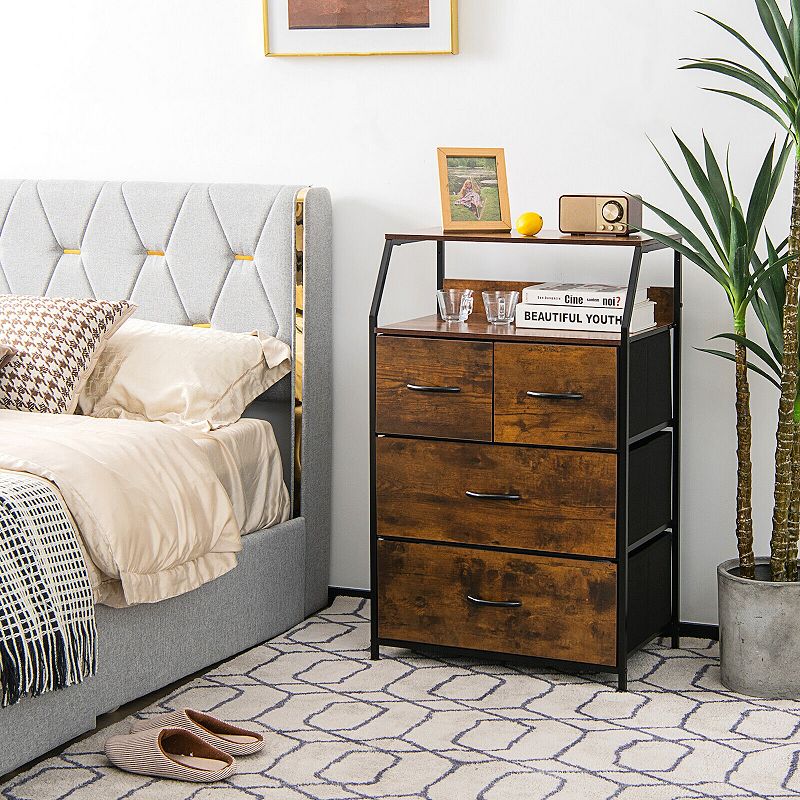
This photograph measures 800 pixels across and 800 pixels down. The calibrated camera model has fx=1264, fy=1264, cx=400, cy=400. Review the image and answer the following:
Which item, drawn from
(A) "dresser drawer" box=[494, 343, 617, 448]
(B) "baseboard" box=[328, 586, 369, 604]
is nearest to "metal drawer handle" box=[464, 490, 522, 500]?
(A) "dresser drawer" box=[494, 343, 617, 448]

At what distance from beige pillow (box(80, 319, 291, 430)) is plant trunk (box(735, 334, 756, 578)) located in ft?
4.00

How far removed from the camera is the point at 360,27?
3.49 meters

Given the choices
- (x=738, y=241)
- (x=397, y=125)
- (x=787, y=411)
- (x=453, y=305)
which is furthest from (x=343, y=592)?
(x=738, y=241)

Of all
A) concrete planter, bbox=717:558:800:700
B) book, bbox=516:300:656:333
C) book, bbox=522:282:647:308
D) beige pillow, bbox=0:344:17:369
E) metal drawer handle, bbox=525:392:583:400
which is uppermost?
book, bbox=522:282:647:308

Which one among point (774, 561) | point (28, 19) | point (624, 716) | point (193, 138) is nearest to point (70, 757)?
point (624, 716)

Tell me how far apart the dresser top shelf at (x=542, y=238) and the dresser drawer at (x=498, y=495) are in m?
0.49

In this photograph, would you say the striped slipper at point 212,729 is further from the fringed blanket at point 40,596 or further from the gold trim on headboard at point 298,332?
the gold trim on headboard at point 298,332

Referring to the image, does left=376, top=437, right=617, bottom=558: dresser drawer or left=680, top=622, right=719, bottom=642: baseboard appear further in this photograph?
left=680, top=622, right=719, bottom=642: baseboard

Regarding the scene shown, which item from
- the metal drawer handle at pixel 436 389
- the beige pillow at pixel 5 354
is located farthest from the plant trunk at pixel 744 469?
the beige pillow at pixel 5 354

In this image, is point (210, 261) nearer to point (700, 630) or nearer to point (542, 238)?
point (542, 238)

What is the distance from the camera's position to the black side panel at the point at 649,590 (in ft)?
9.80

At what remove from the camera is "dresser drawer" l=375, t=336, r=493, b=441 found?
9.77ft

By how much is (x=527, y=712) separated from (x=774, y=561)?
67 centimetres

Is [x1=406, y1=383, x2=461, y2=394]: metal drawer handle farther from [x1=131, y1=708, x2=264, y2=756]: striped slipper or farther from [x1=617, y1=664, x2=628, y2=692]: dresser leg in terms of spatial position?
[x1=131, y1=708, x2=264, y2=756]: striped slipper
